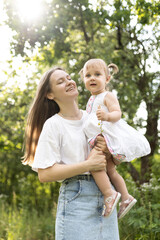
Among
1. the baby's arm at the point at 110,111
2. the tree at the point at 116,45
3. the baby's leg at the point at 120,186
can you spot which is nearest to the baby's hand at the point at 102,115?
the baby's arm at the point at 110,111

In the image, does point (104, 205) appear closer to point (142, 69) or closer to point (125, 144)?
point (125, 144)

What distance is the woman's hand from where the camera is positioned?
1.96 m

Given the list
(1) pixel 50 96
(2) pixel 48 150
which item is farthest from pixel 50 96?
(2) pixel 48 150

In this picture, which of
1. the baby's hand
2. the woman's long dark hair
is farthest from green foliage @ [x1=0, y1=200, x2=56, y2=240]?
the baby's hand

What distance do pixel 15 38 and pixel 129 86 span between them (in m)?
2.05

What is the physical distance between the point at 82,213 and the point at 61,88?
877 millimetres

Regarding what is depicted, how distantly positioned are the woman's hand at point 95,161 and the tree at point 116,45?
2.73 meters

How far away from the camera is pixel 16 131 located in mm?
5699

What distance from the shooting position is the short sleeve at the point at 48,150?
196 cm

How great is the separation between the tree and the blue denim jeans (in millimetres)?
2903

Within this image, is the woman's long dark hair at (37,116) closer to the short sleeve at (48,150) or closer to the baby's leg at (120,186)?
the short sleeve at (48,150)

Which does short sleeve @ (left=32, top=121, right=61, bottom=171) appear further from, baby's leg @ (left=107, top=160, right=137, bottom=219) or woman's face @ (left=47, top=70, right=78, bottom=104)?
baby's leg @ (left=107, top=160, right=137, bottom=219)

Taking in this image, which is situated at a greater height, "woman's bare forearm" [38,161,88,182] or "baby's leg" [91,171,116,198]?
"woman's bare forearm" [38,161,88,182]

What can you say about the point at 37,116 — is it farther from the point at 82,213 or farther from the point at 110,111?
the point at 82,213
